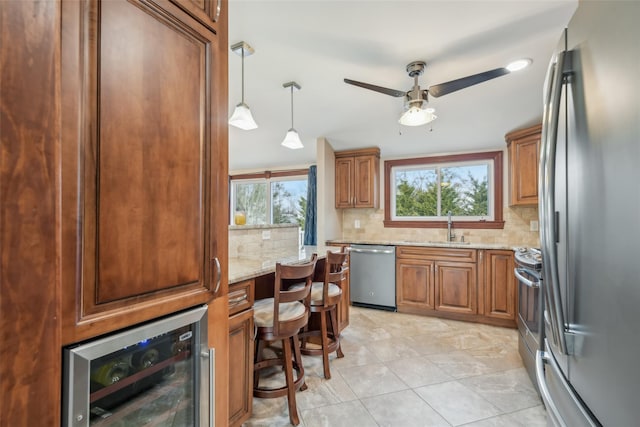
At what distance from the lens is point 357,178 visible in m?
4.36

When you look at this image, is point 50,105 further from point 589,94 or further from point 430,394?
point 430,394

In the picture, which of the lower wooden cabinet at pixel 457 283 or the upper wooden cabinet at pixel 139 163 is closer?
the upper wooden cabinet at pixel 139 163

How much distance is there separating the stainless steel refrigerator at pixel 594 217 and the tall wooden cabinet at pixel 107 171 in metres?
1.12

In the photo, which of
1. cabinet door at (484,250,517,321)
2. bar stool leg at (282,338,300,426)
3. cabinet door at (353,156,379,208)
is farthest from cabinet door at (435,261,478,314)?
bar stool leg at (282,338,300,426)

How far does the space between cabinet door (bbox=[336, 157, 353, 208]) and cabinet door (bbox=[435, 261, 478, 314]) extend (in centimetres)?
156

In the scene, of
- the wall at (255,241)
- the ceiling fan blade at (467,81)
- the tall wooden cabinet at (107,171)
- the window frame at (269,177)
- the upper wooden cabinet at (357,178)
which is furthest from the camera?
the window frame at (269,177)

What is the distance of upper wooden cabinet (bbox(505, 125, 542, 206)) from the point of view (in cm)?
324

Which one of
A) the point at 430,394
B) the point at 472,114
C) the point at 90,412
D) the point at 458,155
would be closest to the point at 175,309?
the point at 90,412

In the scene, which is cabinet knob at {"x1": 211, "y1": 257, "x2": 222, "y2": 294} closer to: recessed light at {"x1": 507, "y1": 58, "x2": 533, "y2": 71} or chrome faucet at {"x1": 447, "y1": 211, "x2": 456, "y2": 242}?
recessed light at {"x1": 507, "y1": 58, "x2": 533, "y2": 71}

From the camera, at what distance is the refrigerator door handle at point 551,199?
0.86 m

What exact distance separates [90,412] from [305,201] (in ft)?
16.2

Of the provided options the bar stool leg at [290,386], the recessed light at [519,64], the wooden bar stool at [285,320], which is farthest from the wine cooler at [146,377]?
the recessed light at [519,64]

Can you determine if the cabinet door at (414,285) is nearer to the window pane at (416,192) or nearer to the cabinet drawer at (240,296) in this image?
the window pane at (416,192)

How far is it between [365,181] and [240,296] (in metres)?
3.09
